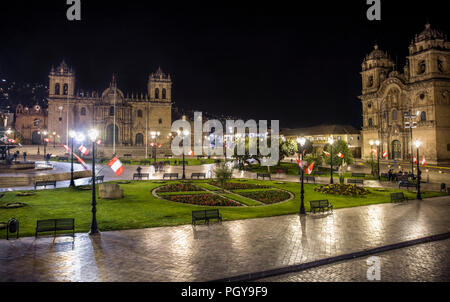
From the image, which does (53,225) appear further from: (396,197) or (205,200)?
(396,197)

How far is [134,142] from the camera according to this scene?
70.8 meters

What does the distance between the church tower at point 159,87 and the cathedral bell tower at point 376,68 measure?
146ft

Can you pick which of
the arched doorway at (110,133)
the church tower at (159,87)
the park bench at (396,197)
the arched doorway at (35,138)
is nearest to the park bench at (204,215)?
the park bench at (396,197)

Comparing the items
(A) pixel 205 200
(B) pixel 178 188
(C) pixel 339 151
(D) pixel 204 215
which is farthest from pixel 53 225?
(C) pixel 339 151

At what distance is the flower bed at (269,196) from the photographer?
18722mm

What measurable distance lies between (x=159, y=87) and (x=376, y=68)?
48.0m

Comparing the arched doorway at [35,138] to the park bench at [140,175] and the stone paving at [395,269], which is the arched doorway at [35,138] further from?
the stone paving at [395,269]

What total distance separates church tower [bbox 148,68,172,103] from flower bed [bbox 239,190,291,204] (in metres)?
56.2

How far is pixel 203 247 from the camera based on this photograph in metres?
9.91

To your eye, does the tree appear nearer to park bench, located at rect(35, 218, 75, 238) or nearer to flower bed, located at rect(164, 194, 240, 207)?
flower bed, located at rect(164, 194, 240, 207)

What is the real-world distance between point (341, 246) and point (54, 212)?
1303cm

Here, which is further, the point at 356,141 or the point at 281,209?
the point at 356,141
